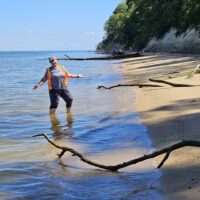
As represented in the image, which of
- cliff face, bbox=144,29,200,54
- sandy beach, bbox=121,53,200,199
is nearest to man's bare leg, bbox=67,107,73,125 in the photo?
sandy beach, bbox=121,53,200,199

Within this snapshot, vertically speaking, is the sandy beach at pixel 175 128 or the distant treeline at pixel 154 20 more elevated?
the distant treeline at pixel 154 20

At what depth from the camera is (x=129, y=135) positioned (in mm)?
9336

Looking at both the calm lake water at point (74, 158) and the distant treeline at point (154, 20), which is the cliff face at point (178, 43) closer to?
the distant treeline at point (154, 20)

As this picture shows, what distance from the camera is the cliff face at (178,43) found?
173 ft

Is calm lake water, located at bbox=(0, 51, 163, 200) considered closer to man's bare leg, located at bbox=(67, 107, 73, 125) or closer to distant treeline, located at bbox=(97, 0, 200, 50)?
man's bare leg, located at bbox=(67, 107, 73, 125)

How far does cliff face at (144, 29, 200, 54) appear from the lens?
52.8 m

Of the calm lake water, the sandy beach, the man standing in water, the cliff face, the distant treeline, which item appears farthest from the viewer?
the cliff face

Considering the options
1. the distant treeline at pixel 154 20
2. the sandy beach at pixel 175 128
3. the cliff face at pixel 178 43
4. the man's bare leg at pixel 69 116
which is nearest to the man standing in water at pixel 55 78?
the man's bare leg at pixel 69 116

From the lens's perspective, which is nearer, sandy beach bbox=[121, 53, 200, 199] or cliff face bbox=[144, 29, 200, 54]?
sandy beach bbox=[121, 53, 200, 199]

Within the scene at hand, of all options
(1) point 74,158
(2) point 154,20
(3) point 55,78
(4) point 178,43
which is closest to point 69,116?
(3) point 55,78

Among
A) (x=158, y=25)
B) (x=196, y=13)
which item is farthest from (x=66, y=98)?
(x=158, y=25)

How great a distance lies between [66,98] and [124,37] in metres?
89.2

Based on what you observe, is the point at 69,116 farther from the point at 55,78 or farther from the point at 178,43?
the point at 178,43

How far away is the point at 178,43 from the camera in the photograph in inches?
2426
